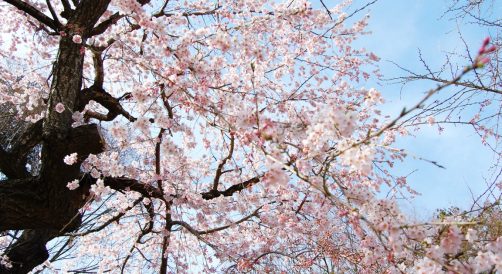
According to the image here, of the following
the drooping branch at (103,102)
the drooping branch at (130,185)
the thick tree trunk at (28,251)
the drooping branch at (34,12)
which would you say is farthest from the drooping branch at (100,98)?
the thick tree trunk at (28,251)

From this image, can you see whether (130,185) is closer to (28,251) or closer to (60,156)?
(60,156)

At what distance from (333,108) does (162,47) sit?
2.02 m

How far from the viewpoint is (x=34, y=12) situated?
3986 mm

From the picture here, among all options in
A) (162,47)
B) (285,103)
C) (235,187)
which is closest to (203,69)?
(162,47)

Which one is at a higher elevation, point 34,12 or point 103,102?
point 34,12

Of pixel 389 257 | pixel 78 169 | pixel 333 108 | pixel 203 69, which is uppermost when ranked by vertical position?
pixel 203 69

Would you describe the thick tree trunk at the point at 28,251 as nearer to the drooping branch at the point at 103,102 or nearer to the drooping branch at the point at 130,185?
the drooping branch at the point at 130,185

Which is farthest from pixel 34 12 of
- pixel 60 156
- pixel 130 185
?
pixel 130 185

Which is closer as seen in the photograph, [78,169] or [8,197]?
[8,197]

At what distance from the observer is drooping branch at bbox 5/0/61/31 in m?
3.93

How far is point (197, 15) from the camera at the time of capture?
5.92 meters

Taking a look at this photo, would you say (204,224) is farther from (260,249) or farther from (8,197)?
(8,197)

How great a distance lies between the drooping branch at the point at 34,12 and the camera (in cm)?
393

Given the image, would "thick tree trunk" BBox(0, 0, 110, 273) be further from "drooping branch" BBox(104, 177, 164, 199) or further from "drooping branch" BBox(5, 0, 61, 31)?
"drooping branch" BBox(104, 177, 164, 199)
